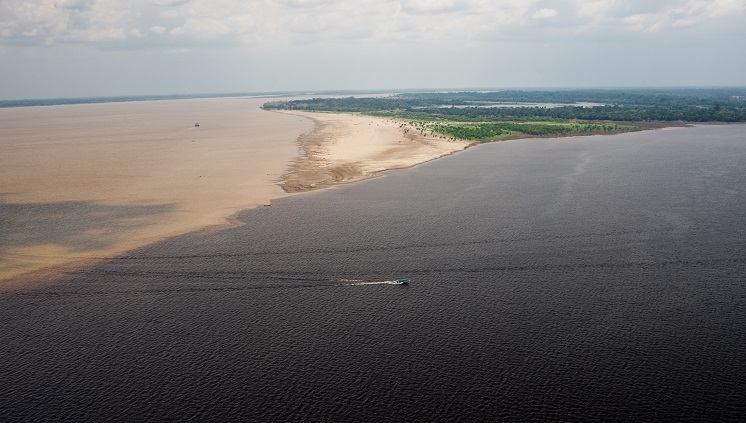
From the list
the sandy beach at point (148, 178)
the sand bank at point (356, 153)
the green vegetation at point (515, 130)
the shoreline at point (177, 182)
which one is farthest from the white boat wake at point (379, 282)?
the green vegetation at point (515, 130)

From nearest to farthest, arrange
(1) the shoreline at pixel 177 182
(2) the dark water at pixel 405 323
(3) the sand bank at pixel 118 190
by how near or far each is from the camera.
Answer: (2) the dark water at pixel 405 323 < (1) the shoreline at pixel 177 182 < (3) the sand bank at pixel 118 190

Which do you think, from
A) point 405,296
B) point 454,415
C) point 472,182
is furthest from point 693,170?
point 454,415

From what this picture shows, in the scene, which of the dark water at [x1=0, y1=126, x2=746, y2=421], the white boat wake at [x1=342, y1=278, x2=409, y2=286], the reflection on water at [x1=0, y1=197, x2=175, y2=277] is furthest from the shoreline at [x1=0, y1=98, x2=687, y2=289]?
the white boat wake at [x1=342, y1=278, x2=409, y2=286]

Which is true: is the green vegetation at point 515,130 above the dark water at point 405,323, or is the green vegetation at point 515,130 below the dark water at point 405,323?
above

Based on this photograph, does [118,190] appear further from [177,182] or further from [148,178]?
[148,178]

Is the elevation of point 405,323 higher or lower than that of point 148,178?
lower

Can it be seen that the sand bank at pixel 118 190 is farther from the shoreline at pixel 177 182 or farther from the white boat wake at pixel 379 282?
the white boat wake at pixel 379 282

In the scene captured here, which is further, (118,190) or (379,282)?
(118,190)

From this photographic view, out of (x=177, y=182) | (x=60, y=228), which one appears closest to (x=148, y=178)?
(x=177, y=182)
